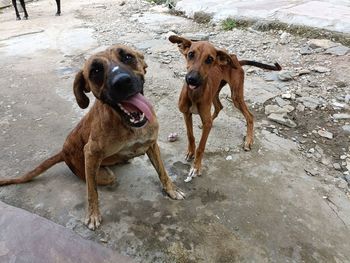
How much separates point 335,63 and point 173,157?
3.20 metres

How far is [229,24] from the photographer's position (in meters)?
7.19

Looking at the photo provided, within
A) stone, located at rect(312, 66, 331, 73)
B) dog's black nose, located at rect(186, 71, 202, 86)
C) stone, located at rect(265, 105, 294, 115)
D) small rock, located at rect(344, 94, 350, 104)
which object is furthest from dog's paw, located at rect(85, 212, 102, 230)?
stone, located at rect(312, 66, 331, 73)

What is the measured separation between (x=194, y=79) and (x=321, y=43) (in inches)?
148

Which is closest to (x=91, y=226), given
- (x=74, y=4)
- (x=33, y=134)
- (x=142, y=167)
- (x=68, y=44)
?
(x=142, y=167)

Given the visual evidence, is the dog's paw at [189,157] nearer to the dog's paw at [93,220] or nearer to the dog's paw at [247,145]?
the dog's paw at [247,145]

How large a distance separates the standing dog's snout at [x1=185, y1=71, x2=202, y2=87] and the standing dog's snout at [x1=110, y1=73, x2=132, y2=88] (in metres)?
0.92

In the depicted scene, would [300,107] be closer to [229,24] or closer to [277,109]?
[277,109]

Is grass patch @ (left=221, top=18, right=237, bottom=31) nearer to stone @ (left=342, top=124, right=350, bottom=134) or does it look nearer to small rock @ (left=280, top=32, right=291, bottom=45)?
small rock @ (left=280, top=32, right=291, bottom=45)

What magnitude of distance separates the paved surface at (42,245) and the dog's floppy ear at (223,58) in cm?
203

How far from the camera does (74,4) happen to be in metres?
11.9

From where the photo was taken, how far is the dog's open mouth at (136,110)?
2396 millimetres

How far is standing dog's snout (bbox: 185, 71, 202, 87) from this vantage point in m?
3.09

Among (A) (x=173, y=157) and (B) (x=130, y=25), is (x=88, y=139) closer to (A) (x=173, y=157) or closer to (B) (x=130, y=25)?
(A) (x=173, y=157)

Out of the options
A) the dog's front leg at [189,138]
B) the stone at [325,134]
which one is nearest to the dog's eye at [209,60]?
the dog's front leg at [189,138]
